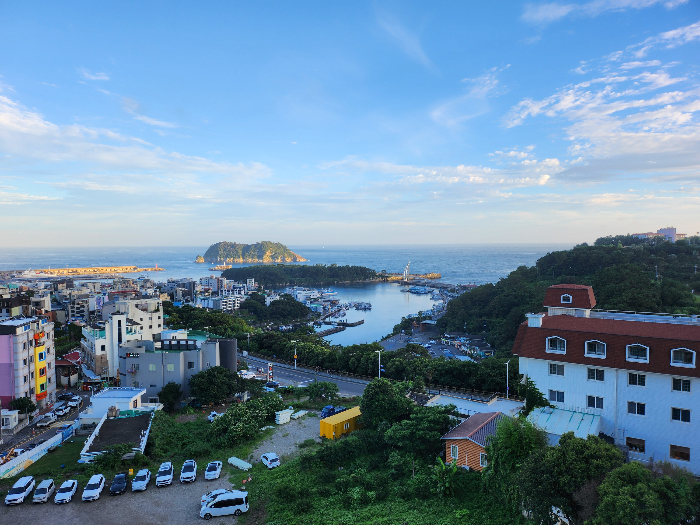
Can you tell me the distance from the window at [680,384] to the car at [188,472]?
9846 mm

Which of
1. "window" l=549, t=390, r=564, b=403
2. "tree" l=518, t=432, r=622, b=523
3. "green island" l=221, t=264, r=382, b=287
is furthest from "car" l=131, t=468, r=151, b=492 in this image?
"green island" l=221, t=264, r=382, b=287

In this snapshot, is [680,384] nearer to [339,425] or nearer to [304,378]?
[339,425]

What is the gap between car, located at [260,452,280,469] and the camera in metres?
9.67

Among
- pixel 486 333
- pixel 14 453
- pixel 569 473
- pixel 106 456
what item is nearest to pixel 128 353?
pixel 14 453

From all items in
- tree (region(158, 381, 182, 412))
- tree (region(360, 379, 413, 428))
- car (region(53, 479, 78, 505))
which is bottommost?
tree (region(158, 381, 182, 412))

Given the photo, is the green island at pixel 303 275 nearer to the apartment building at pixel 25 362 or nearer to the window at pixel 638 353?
the apartment building at pixel 25 362

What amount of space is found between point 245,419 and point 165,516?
3860 mm

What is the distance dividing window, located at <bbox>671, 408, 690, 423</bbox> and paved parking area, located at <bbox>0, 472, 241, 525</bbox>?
8.46 m

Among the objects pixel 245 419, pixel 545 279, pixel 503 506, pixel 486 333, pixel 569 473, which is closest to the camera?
pixel 569 473

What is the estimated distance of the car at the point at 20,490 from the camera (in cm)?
816

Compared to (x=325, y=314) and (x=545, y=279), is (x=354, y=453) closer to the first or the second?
(x=545, y=279)

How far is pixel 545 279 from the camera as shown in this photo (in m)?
38.0

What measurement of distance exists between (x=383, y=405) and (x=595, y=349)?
507 centimetres

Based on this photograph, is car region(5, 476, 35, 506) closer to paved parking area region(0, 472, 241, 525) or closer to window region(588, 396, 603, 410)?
paved parking area region(0, 472, 241, 525)
